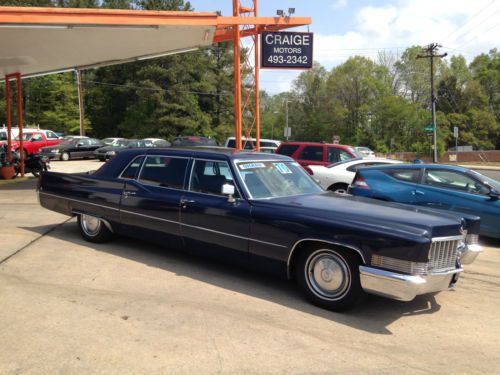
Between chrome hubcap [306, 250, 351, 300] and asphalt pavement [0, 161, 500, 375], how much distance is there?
0.66 feet

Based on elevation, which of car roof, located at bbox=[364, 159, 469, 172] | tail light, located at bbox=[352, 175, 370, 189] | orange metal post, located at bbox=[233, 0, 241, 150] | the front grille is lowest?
the front grille

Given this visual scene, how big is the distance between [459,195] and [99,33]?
9704 mm

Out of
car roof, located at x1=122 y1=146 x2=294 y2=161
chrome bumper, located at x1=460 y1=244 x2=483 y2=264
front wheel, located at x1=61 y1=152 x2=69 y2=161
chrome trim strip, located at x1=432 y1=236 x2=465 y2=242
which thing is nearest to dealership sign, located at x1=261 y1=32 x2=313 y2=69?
car roof, located at x1=122 y1=146 x2=294 y2=161

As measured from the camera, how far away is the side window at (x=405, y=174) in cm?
840

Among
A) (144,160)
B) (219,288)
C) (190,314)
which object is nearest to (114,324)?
(190,314)

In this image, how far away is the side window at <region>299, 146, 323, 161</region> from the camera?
13.5 metres

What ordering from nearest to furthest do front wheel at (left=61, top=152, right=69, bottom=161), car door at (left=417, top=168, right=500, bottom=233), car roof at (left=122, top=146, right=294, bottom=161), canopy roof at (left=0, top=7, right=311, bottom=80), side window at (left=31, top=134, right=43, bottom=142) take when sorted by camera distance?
car roof at (left=122, top=146, right=294, bottom=161)
car door at (left=417, top=168, right=500, bottom=233)
canopy roof at (left=0, top=7, right=311, bottom=80)
side window at (left=31, top=134, right=43, bottom=142)
front wheel at (left=61, top=152, right=69, bottom=161)

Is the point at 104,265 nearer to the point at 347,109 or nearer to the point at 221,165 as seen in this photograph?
the point at 221,165

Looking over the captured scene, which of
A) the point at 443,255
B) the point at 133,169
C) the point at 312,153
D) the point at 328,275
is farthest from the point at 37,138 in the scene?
the point at 443,255

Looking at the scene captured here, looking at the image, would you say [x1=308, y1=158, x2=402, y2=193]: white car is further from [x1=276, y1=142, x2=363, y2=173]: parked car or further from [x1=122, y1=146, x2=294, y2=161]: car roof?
[x1=122, y1=146, x2=294, y2=161]: car roof

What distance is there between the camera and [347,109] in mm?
72188

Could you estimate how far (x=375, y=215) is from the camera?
4512 mm

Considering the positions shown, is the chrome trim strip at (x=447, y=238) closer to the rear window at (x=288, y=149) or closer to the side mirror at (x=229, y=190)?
the side mirror at (x=229, y=190)

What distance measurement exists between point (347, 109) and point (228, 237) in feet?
230
